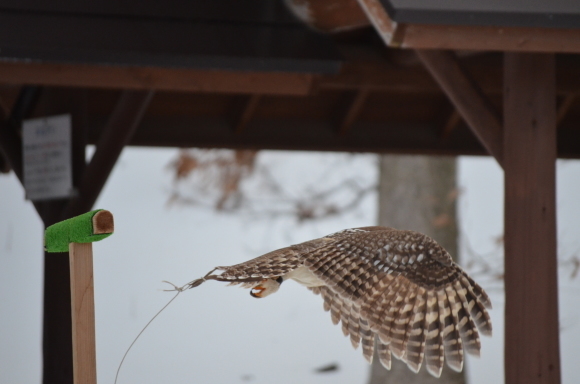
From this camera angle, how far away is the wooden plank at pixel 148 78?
12.5ft

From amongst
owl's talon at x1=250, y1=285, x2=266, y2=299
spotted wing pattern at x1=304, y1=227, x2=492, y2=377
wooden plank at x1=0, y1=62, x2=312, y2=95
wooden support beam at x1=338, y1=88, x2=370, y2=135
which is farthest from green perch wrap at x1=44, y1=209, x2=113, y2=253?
wooden support beam at x1=338, y1=88, x2=370, y2=135

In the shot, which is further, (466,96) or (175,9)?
(175,9)

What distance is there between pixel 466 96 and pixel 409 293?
130 cm

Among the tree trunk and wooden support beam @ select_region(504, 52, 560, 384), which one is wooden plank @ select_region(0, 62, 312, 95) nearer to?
wooden support beam @ select_region(504, 52, 560, 384)

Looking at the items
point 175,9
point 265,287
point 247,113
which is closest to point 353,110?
point 247,113

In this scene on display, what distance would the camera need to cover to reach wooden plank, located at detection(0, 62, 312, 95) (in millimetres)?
3818

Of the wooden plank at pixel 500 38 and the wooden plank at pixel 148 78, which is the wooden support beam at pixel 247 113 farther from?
the wooden plank at pixel 500 38

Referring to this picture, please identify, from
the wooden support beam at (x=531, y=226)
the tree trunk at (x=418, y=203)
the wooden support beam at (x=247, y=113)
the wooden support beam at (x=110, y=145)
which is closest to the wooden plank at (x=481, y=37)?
the wooden support beam at (x=531, y=226)

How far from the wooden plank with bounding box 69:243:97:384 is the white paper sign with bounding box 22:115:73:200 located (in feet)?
7.34

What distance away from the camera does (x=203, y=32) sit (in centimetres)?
A: 374

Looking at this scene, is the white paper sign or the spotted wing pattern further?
the white paper sign

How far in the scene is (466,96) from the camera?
11.2 feet

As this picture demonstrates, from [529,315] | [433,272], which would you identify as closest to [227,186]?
[529,315]

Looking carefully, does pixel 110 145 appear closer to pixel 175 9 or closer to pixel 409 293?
pixel 175 9
